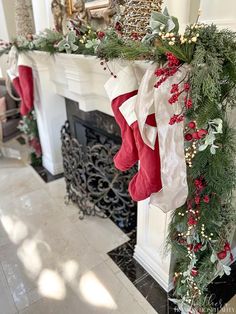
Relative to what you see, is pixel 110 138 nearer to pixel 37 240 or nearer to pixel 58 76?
pixel 58 76

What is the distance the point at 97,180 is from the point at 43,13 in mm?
1560

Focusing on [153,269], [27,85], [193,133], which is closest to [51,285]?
[153,269]

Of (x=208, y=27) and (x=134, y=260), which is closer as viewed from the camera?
(x=208, y=27)

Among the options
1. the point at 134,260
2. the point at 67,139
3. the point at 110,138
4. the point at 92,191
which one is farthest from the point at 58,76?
the point at 134,260

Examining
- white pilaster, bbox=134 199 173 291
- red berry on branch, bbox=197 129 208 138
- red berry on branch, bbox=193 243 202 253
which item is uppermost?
red berry on branch, bbox=197 129 208 138

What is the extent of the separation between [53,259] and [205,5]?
174 cm

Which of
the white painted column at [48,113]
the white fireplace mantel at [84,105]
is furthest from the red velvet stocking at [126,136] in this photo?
the white painted column at [48,113]

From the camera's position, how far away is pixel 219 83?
772 mm

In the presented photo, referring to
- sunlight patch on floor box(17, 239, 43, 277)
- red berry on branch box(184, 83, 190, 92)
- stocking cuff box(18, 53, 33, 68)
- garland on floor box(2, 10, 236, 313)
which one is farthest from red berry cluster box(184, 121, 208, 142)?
stocking cuff box(18, 53, 33, 68)

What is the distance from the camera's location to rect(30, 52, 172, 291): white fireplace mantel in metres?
1.42

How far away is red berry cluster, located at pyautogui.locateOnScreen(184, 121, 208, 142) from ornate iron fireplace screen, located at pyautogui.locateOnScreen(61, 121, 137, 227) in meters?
0.85

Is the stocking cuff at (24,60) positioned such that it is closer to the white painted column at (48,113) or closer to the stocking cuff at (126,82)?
the white painted column at (48,113)

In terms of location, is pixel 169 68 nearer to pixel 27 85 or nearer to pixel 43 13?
pixel 43 13

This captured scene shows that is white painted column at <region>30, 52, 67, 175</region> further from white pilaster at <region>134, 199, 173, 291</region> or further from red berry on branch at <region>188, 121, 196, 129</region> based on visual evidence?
red berry on branch at <region>188, 121, 196, 129</region>
